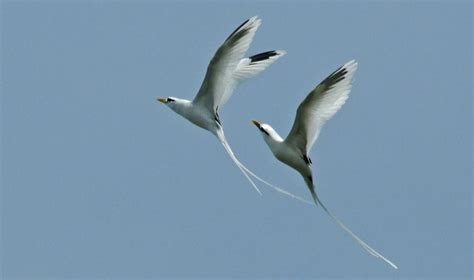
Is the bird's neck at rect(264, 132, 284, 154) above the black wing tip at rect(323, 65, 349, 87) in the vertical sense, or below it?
below

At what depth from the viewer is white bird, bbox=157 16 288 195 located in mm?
21594

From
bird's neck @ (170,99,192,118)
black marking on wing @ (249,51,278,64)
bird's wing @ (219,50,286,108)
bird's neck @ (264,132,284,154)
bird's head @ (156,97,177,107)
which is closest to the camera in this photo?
bird's neck @ (264,132,284,154)

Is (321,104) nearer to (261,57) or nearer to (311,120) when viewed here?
(311,120)

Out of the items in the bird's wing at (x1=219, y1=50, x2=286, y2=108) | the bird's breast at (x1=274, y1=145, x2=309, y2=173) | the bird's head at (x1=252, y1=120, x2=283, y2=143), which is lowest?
the bird's breast at (x1=274, y1=145, x2=309, y2=173)

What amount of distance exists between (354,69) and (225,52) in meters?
2.50

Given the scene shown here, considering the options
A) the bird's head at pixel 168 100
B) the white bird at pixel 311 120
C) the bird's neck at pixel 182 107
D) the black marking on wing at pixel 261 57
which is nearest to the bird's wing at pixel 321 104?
the white bird at pixel 311 120

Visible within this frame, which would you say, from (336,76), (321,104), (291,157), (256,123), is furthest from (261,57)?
(336,76)

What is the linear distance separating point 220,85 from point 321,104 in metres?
2.23

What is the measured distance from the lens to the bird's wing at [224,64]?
21531mm

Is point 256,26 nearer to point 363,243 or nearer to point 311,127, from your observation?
point 311,127

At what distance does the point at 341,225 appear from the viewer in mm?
21812

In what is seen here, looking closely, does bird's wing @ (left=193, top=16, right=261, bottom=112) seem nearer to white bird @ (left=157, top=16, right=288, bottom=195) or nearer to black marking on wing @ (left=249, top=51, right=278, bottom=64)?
white bird @ (left=157, top=16, right=288, bottom=195)

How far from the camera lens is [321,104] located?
2069cm

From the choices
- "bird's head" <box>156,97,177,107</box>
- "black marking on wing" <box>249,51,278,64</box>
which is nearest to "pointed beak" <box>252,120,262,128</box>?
"bird's head" <box>156,97,177,107</box>
